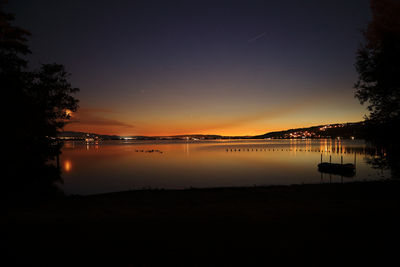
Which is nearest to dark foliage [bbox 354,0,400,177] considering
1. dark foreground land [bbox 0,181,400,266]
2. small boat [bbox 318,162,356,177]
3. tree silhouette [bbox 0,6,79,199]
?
dark foreground land [bbox 0,181,400,266]

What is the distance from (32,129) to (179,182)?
28.2 m

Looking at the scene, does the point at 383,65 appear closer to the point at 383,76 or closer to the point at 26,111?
the point at 383,76

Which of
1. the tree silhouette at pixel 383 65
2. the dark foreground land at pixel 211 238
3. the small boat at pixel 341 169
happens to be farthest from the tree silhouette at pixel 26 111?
the small boat at pixel 341 169

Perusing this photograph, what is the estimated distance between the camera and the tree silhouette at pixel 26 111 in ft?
42.2

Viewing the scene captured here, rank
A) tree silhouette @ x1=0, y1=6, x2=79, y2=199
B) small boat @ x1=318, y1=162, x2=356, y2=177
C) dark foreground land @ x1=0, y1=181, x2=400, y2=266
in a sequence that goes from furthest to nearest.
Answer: small boat @ x1=318, y1=162, x2=356, y2=177 < tree silhouette @ x1=0, y1=6, x2=79, y2=199 < dark foreground land @ x1=0, y1=181, x2=400, y2=266

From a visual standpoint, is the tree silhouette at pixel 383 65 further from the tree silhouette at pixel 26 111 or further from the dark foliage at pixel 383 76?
the tree silhouette at pixel 26 111

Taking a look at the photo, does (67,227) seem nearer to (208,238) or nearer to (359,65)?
(208,238)

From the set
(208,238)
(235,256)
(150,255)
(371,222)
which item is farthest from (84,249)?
(371,222)

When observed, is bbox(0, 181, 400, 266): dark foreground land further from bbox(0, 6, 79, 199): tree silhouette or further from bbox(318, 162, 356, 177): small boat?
bbox(318, 162, 356, 177): small boat

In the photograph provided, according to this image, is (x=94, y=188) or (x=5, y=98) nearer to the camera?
(x=5, y=98)

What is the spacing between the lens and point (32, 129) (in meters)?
13.9

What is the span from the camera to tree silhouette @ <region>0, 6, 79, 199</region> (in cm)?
1285

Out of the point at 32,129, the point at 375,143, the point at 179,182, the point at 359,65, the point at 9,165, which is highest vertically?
the point at 359,65

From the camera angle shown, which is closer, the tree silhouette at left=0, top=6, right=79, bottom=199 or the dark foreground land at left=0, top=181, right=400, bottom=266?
the dark foreground land at left=0, top=181, right=400, bottom=266
